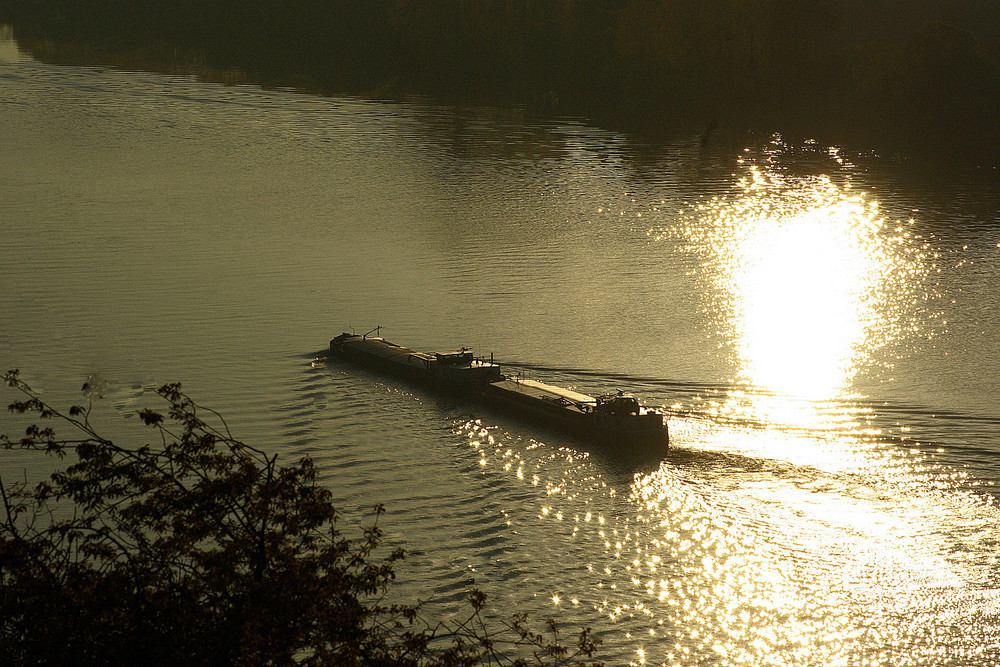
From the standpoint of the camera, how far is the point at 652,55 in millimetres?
97500

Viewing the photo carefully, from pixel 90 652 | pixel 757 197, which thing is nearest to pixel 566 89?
pixel 757 197

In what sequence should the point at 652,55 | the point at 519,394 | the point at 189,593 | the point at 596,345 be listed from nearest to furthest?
the point at 189,593, the point at 519,394, the point at 596,345, the point at 652,55

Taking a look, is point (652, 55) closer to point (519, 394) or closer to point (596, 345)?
point (596, 345)

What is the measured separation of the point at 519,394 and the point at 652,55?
69.7m

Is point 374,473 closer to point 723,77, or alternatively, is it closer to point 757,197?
point 757,197

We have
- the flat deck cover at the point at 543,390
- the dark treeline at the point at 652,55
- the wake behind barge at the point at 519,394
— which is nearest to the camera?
the wake behind barge at the point at 519,394

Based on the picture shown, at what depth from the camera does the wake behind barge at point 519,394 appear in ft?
103

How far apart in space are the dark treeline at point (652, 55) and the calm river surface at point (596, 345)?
531 inches

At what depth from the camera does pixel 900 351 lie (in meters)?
39.3

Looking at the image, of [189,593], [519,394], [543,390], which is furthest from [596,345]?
[189,593]

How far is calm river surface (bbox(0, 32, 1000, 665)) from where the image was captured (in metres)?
24.3

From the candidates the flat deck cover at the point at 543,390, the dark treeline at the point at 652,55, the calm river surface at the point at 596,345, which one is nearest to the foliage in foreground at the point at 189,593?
the calm river surface at the point at 596,345

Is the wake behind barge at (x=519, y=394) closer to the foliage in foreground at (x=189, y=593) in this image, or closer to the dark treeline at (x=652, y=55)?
the foliage in foreground at (x=189, y=593)

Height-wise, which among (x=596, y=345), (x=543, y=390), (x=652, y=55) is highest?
(x=652, y=55)
